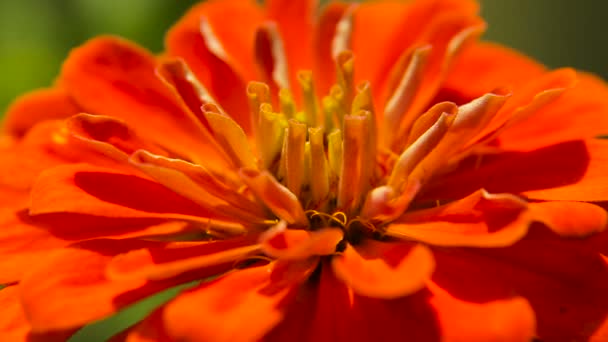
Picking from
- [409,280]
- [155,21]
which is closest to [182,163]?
[409,280]

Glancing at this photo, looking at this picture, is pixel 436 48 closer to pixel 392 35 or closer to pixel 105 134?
pixel 392 35

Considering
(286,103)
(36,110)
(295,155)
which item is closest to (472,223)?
(295,155)

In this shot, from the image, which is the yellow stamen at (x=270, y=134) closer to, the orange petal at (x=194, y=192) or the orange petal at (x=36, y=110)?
the orange petal at (x=194, y=192)

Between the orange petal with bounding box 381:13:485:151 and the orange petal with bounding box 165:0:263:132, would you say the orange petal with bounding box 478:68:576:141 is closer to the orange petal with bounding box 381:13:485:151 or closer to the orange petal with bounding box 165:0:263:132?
the orange petal with bounding box 381:13:485:151

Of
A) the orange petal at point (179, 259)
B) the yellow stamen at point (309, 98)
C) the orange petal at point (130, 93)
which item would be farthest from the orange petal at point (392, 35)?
the orange petal at point (179, 259)

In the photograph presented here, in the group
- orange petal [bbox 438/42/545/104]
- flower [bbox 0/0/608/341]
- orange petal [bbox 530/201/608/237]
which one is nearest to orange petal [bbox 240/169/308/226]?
flower [bbox 0/0/608/341]

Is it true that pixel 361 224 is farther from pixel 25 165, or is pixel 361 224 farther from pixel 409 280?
pixel 25 165
